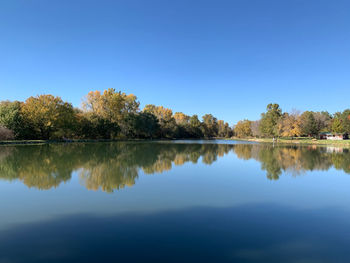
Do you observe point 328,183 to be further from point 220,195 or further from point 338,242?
point 338,242

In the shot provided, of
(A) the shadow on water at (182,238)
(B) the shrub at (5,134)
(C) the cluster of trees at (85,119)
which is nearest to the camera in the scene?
(A) the shadow on water at (182,238)

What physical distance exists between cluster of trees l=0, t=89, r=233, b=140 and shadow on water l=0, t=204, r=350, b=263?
35.5 m

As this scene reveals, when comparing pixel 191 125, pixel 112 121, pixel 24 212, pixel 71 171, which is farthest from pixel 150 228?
pixel 191 125

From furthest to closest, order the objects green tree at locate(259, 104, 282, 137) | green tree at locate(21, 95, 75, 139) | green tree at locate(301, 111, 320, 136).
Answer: green tree at locate(259, 104, 282, 137) < green tree at locate(301, 111, 320, 136) < green tree at locate(21, 95, 75, 139)

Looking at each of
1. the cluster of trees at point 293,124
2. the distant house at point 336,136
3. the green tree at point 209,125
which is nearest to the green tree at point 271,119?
the cluster of trees at point 293,124

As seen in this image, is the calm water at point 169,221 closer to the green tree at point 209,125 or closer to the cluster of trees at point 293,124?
the cluster of trees at point 293,124

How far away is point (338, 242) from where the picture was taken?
3.94m

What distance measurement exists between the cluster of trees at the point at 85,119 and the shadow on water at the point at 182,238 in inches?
1397

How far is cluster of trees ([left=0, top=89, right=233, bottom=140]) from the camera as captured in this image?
117 feet

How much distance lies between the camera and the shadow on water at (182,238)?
3324mm

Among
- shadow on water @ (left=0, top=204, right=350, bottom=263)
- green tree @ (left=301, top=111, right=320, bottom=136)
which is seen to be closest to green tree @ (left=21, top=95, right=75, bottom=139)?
shadow on water @ (left=0, top=204, right=350, bottom=263)

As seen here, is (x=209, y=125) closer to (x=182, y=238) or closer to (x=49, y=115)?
(x=49, y=115)

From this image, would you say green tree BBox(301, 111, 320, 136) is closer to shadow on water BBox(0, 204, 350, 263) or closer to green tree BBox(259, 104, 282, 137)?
green tree BBox(259, 104, 282, 137)

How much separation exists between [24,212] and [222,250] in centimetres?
434
